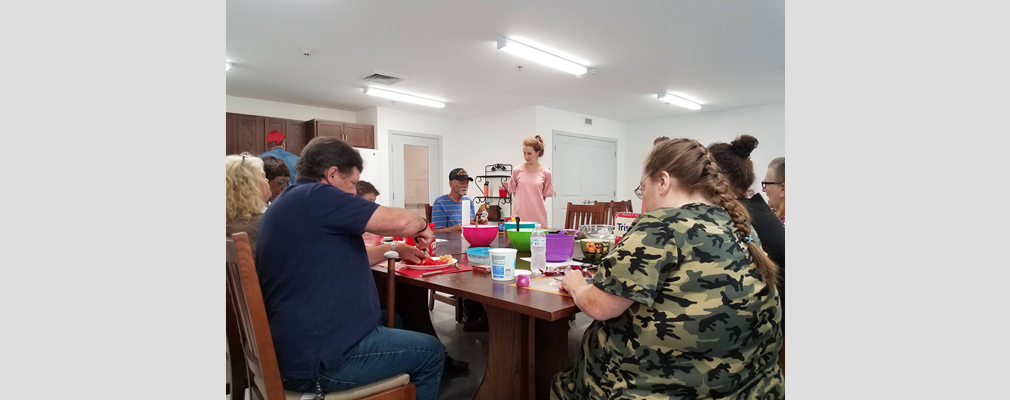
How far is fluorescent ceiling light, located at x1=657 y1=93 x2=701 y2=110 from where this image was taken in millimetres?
6219

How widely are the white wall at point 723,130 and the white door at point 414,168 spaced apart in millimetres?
3384

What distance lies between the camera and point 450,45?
405 centimetres

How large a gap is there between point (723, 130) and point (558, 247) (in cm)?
656

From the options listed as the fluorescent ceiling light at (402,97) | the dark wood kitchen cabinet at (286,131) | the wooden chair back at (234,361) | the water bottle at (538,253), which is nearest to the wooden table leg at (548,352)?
the water bottle at (538,253)

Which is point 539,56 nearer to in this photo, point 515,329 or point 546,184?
point 546,184

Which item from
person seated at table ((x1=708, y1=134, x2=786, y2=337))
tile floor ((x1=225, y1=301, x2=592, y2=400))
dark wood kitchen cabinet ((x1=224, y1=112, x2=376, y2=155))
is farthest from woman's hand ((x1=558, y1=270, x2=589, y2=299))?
dark wood kitchen cabinet ((x1=224, y1=112, x2=376, y2=155))

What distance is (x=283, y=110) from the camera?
636cm

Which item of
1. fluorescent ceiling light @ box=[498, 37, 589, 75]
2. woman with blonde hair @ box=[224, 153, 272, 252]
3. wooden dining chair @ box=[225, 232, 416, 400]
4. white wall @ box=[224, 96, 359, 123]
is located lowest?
wooden dining chair @ box=[225, 232, 416, 400]

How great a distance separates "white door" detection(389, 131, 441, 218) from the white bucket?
218 inches

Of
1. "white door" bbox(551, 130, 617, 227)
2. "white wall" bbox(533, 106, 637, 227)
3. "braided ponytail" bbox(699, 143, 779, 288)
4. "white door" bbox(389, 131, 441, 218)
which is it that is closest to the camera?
"braided ponytail" bbox(699, 143, 779, 288)

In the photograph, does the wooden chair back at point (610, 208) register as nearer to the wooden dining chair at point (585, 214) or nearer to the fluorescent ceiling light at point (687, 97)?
the wooden dining chair at point (585, 214)

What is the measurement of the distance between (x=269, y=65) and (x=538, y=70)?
2692mm

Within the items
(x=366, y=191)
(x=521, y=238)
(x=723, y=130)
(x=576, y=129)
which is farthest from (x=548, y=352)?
(x=723, y=130)

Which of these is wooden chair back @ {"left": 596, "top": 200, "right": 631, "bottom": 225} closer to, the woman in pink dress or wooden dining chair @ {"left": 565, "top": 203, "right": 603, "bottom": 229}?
wooden dining chair @ {"left": 565, "top": 203, "right": 603, "bottom": 229}
